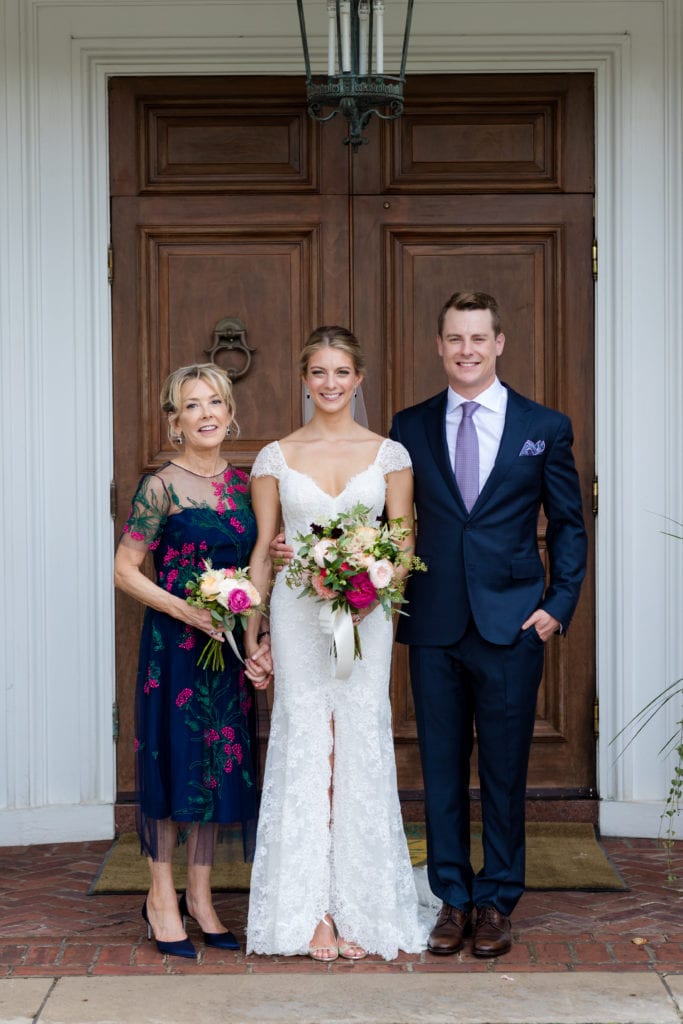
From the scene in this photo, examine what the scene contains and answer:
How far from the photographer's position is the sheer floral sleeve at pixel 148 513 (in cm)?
461

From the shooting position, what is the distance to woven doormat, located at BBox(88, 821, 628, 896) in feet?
18.0

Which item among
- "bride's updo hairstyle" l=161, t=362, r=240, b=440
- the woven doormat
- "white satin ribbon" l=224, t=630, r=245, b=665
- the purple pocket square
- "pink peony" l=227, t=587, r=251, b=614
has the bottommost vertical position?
the woven doormat

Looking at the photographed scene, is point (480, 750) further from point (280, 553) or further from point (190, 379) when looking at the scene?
point (190, 379)

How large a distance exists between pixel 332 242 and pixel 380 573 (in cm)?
235

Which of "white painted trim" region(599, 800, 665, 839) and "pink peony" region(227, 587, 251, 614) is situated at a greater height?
"pink peony" region(227, 587, 251, 614)

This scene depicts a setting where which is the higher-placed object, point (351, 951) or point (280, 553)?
point (280, 553)

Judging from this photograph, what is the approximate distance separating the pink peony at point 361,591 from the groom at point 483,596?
43 centimetres

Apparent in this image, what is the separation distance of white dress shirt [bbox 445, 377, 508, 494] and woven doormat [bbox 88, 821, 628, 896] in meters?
1.85

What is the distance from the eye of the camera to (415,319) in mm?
6246

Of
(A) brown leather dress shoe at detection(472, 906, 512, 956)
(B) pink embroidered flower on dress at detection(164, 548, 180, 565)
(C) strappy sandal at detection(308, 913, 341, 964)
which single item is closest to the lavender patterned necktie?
(B) pink embroidered flower on dress at detection(164, 548, 180, 565)

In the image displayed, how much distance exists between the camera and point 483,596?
15.4 feet

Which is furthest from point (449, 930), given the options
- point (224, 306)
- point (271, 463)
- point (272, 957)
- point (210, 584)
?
point (224, 306)

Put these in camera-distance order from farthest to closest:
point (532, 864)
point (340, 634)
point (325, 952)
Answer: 1. point (532, 864)
2. point (325, 952)
3. point (340, 634)

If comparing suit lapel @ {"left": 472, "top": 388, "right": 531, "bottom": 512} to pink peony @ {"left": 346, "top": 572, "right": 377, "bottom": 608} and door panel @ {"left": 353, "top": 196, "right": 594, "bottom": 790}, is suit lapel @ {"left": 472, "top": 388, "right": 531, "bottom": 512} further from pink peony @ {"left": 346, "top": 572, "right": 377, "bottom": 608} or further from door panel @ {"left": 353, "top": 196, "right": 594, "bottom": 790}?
door panel @ {"left": 353, "top": 196, "right": 594, "bottom": 790}
